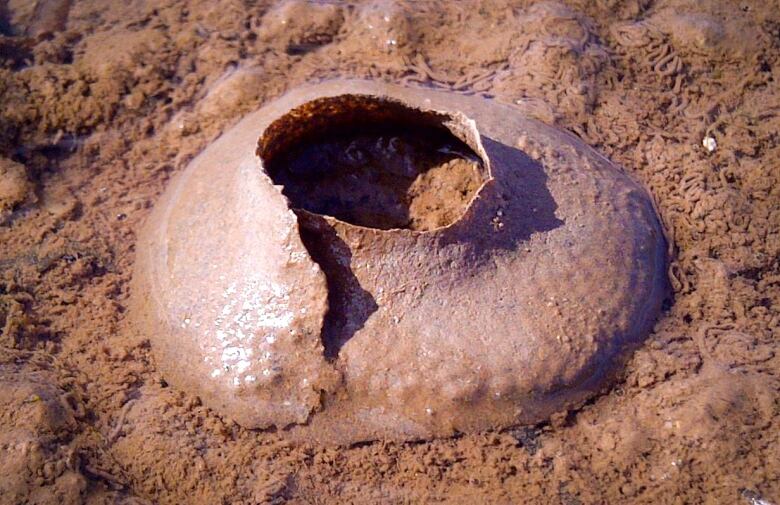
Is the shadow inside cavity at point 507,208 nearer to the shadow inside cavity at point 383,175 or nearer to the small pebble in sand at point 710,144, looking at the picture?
the shadow inside cavity at point 383,175

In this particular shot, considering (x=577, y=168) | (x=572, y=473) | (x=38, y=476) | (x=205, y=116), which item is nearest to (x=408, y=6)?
(x=205, y=116)

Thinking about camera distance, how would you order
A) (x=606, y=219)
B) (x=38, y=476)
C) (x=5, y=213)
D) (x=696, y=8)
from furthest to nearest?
(x=696, y=8) < (x=5, y=213) < (x=606, y=219) < (x=38, y=476)

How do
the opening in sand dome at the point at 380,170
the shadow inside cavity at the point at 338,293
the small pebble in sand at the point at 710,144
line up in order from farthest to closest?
the small pebble in sand at the point at 710,144
the opening in sand dome at the point at 380,170
the shadow inside cavity at the point at 338,293

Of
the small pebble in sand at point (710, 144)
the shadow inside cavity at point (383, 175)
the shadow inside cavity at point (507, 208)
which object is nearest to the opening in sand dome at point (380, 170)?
the shadow inside cavity at point (383, 175)

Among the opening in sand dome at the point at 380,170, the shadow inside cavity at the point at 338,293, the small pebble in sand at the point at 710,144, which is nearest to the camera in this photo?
the shadow inside cavity at the point at 338,293

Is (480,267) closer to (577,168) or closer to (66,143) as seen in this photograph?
(577,168)

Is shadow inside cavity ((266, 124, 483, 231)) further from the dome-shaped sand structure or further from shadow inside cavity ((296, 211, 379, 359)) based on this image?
shadow inside cavity ((296, 211, 379, 359))
